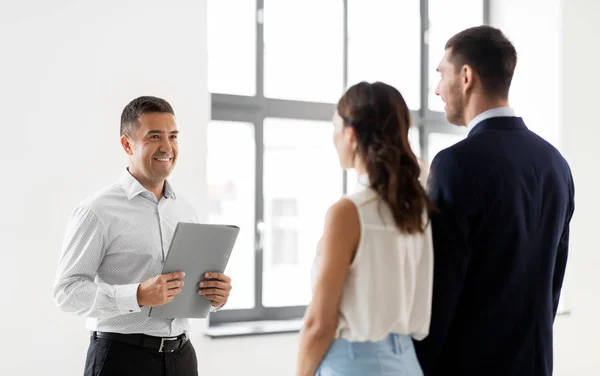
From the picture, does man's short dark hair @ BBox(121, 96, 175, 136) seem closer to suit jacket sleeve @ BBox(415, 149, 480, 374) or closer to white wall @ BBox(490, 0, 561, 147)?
suit jacket sleeve @ BBox(415, 149, 480, 374)

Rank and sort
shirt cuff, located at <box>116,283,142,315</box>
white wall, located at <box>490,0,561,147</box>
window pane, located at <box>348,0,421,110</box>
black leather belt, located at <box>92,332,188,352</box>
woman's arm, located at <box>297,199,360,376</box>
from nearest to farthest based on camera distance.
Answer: woman's arm, located at <box>297,199,360,376</box> < shirt cuff, located at <box>116,283,142,315</box> < black leather belt, located at <box>92,332,188,352</box> < window pane, located at <box>348,0,421,110</box> < white wall, located at <box>490,0,561,147</box>

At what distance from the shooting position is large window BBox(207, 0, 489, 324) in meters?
4.11

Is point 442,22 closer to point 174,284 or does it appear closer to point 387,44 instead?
point 387,44

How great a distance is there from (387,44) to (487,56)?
2.92 metres

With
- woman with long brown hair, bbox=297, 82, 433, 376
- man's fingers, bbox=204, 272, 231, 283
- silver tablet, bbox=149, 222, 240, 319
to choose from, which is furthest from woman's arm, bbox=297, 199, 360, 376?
man's fingers, bbox=204, 272, 231, 283

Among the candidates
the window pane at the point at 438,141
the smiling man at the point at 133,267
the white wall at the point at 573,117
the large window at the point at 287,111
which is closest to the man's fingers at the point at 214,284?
the smiling man at the point at 133,267

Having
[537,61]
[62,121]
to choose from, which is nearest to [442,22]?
[537,61]

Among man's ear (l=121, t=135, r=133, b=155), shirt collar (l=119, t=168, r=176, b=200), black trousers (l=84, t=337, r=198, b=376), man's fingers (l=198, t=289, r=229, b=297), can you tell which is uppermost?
man's ear (l=121, t=135, r=133, b=155)

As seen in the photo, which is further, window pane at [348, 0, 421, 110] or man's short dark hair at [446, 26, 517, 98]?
window pane at [348, 0, 421, 110]

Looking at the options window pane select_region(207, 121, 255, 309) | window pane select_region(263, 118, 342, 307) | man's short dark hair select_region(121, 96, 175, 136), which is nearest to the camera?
man's short dark hair select_region(121, 96, 175, 136)

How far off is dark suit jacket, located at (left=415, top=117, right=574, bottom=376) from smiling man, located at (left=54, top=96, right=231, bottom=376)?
0.86 m

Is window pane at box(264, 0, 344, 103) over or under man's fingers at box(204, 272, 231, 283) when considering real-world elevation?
over

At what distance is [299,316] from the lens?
4.25 metres

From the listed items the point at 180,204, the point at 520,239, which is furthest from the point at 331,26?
the point at 520,239
